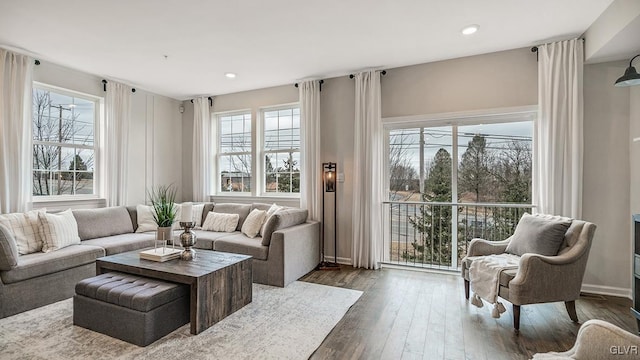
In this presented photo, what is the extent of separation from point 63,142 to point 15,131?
703mm

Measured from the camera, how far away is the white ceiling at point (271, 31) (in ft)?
8.78

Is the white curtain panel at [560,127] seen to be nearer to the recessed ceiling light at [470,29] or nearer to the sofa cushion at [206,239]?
the recessed ceiling light at [470,29]

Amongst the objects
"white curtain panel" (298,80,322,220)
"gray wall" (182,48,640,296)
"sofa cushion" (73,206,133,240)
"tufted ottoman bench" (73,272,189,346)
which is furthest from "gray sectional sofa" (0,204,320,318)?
"gray wall" (182,48,640,296)

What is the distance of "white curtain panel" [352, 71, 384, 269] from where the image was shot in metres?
4.22

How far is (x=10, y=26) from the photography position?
2.98 m

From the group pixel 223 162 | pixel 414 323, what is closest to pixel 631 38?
pixel 414 323

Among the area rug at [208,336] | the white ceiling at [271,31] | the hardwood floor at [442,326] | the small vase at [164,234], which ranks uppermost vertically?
the white ceiling at [271,31]

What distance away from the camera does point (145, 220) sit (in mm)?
4594

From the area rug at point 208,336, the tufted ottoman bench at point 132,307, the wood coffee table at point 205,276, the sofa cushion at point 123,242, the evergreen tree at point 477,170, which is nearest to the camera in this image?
the area rug at point 208,336

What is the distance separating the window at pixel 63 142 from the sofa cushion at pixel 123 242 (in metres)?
1.05

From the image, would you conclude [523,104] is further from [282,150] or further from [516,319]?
[282,150]

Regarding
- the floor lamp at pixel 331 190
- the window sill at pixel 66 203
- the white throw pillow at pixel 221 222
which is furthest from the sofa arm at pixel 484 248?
the window sill at pixel 66 203

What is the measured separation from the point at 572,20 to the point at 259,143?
426cm

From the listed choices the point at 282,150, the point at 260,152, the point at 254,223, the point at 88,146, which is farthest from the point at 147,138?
the point at 254,223
